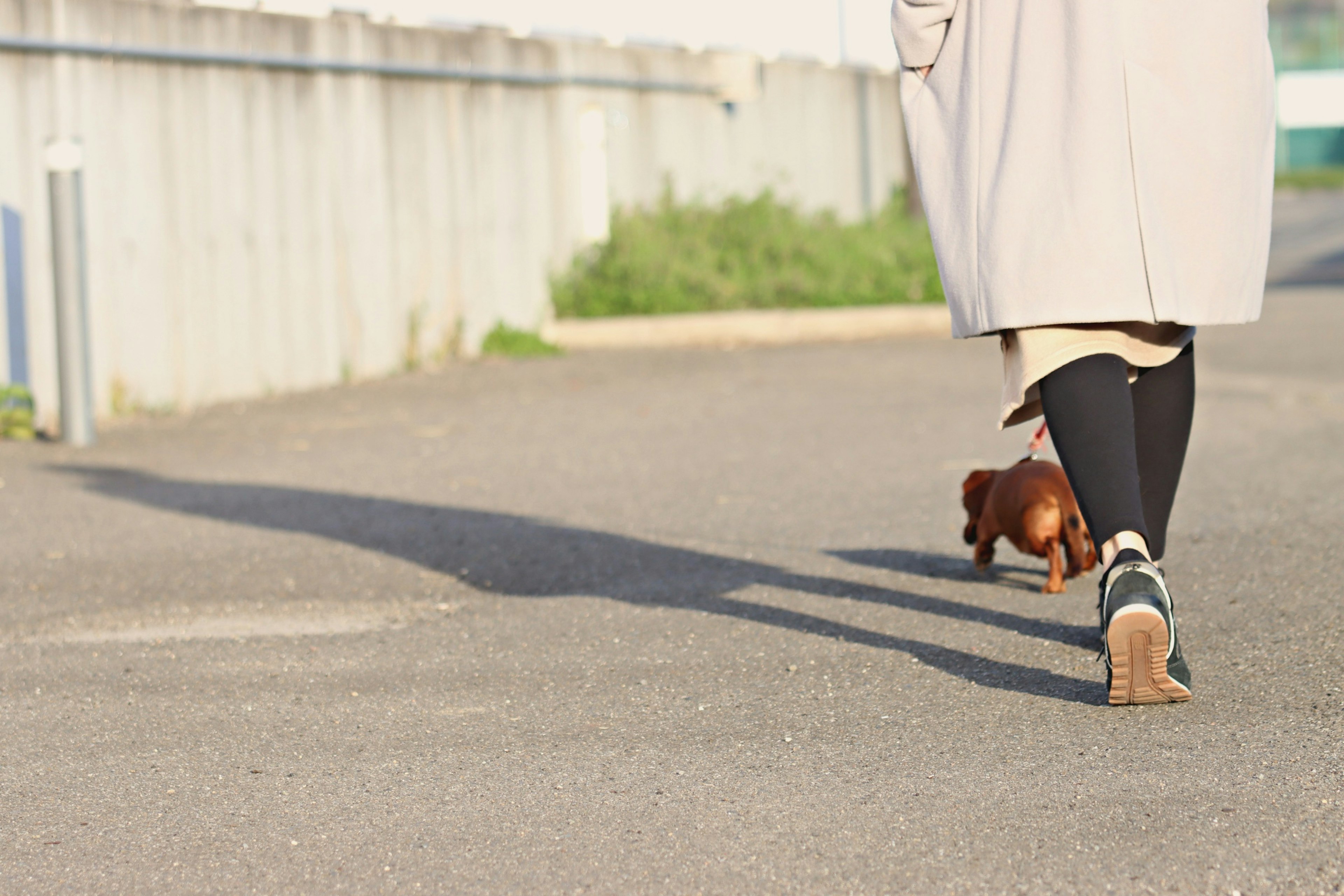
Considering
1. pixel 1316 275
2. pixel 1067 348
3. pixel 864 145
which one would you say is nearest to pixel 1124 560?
pixel 1067 348

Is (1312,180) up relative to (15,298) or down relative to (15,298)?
up

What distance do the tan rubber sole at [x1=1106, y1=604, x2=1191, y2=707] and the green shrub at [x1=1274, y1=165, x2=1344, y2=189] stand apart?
172ft

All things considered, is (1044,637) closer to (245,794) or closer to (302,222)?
(245,794)

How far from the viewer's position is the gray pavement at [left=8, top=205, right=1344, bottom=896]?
2174 mm

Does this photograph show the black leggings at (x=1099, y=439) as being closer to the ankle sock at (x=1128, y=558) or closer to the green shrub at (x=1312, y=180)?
the ankle sock at (x=1128, y=558)

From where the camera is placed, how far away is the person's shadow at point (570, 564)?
334 cm

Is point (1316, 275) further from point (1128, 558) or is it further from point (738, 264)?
point (1128, 558)

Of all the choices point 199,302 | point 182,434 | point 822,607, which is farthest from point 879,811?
point 199,302

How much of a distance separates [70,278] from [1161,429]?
5702 millimetres

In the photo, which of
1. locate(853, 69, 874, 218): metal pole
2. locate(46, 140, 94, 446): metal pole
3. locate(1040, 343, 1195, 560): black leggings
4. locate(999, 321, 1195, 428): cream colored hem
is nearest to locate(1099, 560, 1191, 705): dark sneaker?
locate(1040, 343, 1195, 560): black leggings

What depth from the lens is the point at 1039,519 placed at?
3750mm

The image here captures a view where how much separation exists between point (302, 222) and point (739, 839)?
8067 millimetres

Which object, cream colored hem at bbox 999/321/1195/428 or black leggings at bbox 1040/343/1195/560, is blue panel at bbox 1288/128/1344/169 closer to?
cream colored hem at bbox 999/321/1195/428

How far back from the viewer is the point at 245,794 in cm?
253
